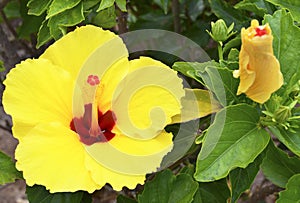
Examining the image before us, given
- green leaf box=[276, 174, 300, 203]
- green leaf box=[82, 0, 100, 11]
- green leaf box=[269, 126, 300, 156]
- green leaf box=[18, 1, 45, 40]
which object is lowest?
green leaf box=[18, 1, 45, 40]

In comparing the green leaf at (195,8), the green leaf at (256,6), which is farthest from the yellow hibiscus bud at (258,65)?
the green leaf at (195,8)

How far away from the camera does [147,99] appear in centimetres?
129

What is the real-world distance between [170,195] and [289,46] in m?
0.44

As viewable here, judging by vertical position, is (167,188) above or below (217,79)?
below

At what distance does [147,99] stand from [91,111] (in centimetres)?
14

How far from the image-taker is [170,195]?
4.65ft

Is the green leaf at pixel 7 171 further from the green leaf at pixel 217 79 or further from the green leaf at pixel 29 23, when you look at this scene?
the green leaf at pixel 29 23

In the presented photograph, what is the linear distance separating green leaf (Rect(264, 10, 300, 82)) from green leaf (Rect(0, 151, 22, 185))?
653 millimetres

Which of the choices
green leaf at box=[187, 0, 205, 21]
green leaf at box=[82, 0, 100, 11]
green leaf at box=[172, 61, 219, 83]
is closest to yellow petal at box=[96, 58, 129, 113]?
green leaf at box=[172, 61, 219, 83]

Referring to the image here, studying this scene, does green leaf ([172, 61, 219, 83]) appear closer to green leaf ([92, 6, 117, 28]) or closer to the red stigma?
the red stigma

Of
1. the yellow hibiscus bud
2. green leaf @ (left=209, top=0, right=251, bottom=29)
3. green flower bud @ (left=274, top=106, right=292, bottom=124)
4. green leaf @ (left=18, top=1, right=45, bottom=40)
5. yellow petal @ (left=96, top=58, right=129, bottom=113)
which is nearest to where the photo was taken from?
the yellow hibiscus bud

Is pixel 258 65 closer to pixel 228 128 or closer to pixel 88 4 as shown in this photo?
pixel 228 128

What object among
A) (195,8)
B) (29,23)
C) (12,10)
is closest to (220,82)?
(29,23)

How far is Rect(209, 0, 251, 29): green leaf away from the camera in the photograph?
5.56 feet
